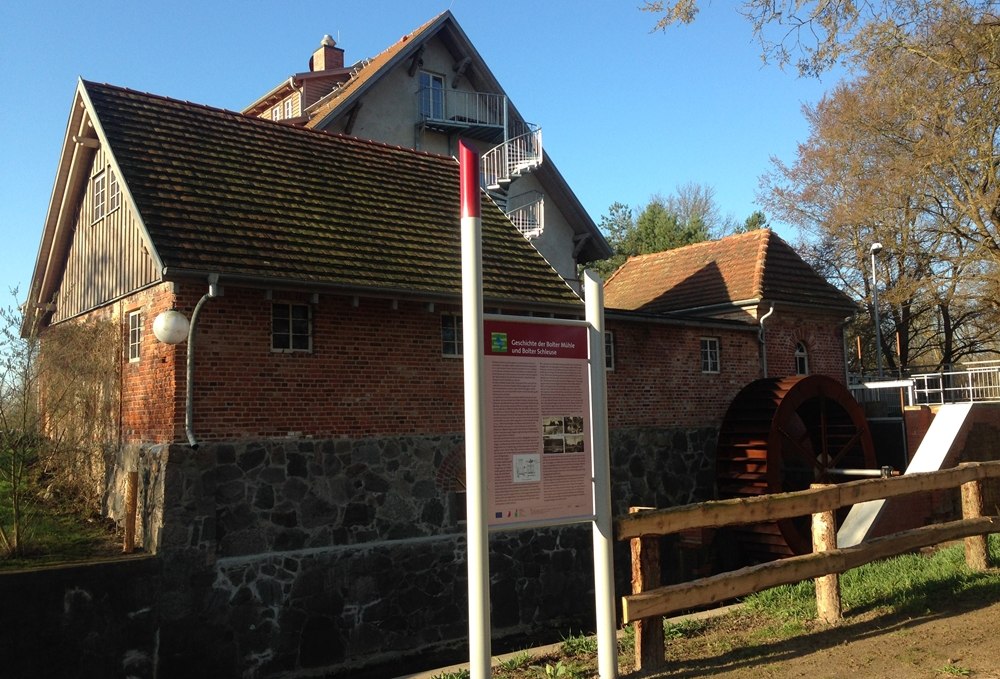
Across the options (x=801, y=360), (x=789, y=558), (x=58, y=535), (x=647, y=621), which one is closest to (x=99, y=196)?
A: (x=58, y=535)

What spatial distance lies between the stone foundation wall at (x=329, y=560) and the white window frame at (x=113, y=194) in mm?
4301

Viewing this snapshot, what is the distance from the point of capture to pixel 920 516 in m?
16.7

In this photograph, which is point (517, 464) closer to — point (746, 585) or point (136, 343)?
point (746, 585)

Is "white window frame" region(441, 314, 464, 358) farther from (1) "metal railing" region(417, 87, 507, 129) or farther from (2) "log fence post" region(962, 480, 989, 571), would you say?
(1) "metal railing" region(417, 87, 507, 129)

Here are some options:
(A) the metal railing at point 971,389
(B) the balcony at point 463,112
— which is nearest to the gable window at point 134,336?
(B) the balcony at point 463,112

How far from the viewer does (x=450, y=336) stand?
43.7ft

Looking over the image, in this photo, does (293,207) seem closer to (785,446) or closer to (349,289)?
(349,289)

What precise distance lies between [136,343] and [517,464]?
8636mm

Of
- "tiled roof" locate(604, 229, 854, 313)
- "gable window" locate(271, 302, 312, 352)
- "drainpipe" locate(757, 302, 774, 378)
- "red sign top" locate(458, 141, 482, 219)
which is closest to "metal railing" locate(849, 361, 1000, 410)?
"tiled roof" locate(604, 229, 854, 313)

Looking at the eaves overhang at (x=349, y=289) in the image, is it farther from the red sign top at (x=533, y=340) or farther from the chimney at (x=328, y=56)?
the chimney at (x=328, y=56)

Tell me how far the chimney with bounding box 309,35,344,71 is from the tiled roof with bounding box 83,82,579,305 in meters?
13.0

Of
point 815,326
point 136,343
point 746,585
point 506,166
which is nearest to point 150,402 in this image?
point 136,343

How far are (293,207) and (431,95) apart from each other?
10956mm

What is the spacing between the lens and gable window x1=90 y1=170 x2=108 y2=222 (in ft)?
45.2
